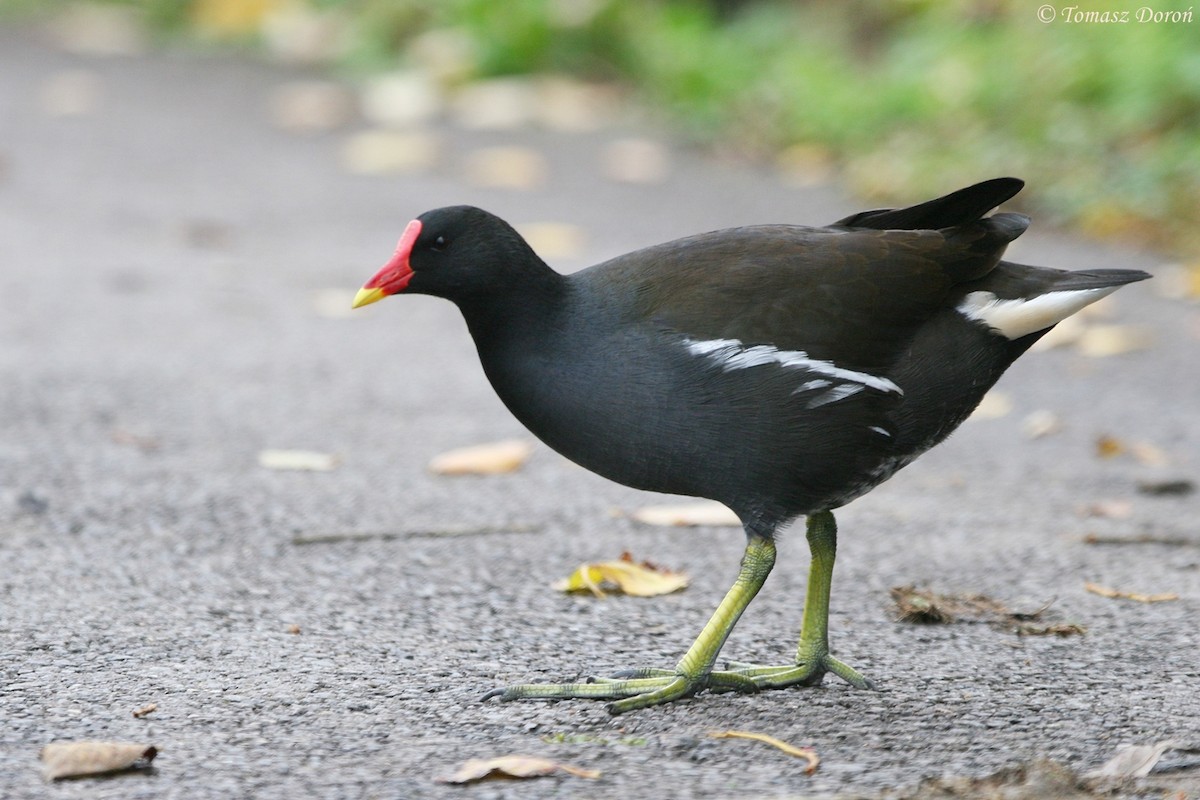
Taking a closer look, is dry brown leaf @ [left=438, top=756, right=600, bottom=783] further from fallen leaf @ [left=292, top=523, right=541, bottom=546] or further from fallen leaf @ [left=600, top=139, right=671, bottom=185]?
fallen leaf @ [left=600, top=139, right=671, bottom=185]

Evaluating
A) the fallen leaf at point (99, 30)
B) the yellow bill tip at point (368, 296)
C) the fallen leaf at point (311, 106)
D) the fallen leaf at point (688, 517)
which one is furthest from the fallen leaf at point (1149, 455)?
the fallen leaf at point (99, 30)

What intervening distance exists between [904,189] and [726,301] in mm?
4657

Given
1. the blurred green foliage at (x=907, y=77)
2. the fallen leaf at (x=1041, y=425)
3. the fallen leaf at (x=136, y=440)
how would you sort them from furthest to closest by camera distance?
the blurred green foliage at (x=907, y=77) < the fallen leaf at (x=1041, y=425) < the fallen leaf at (x=136, y=440)

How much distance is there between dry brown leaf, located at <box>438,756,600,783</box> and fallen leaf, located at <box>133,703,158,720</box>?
0.59m

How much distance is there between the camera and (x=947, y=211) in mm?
3080

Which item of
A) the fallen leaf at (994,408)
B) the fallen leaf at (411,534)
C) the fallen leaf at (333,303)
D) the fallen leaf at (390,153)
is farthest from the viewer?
the fallen leaf at (390,153)

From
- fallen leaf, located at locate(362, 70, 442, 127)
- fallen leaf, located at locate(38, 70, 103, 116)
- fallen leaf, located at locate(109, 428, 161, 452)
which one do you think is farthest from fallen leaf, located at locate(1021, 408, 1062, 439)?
fallen leaf, located at locate(38, 70, 103, 116)

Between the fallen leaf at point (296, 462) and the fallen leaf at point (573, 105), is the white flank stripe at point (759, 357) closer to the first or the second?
the fallen leaf at point (296, 462)

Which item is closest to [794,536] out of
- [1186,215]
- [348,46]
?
[1186,215]

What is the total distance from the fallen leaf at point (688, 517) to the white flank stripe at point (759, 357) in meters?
1.21

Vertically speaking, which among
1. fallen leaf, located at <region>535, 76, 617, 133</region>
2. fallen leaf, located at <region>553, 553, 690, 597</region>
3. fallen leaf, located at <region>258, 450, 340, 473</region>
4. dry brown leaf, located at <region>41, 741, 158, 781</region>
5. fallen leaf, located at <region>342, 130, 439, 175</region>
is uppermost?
fallen leaf, located at <region>535, 76, 617, 133</region>

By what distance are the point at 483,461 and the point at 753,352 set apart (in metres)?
1.78

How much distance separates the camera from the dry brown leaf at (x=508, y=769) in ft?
7.59

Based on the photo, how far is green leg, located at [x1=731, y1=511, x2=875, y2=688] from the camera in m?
2.89
